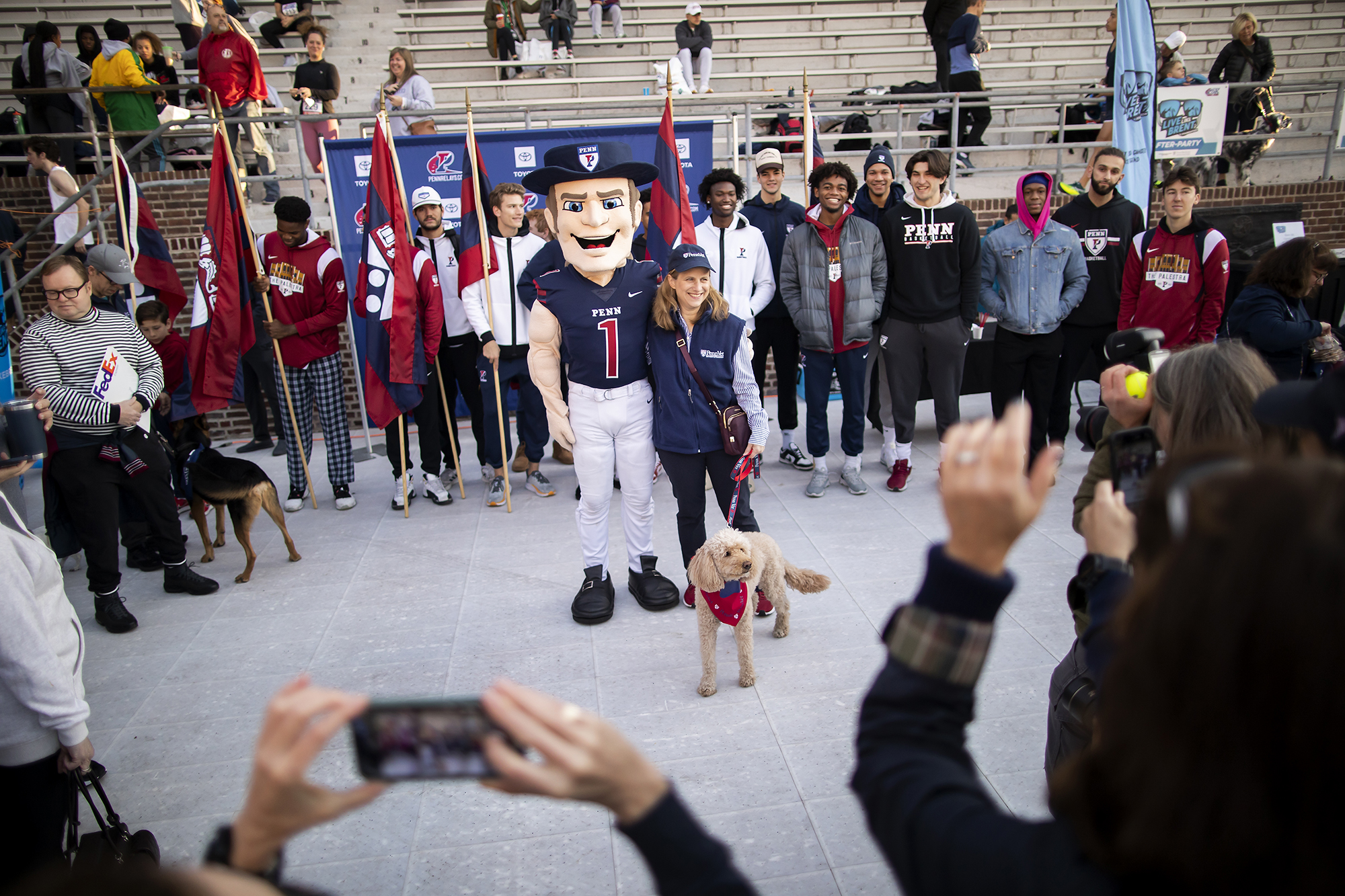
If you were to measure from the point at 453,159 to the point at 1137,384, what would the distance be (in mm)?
6621

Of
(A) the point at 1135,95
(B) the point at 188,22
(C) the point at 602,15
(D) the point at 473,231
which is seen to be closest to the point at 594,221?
(D) the point at 473,231

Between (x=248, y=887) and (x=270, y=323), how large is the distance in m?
5.78

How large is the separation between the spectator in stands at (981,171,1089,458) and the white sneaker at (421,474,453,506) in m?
4.08

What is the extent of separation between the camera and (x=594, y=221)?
3.94 metres

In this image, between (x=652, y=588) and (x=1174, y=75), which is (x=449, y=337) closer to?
(x=652, y=588)

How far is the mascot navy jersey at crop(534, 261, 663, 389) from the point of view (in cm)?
399

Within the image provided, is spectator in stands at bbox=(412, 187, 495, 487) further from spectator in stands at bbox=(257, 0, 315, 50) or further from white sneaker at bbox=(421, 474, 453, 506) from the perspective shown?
spectator in stands at bbox=(257, 0, 315, 50)

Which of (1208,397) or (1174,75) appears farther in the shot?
(1174,75)

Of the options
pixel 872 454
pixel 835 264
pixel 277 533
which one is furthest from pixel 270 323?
pixel 872 454

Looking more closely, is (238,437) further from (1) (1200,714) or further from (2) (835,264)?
(1) (1200,714)

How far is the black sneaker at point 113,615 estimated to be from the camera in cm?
435

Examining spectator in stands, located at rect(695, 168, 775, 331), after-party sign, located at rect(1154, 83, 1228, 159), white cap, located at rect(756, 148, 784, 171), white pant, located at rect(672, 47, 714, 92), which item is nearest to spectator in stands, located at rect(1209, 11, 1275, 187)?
after-party sign, located at rect(1154, 83, 1228, 159)

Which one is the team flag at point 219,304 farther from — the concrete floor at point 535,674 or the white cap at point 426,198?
the white cap at point 426,198

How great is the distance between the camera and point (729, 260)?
19.2ft
